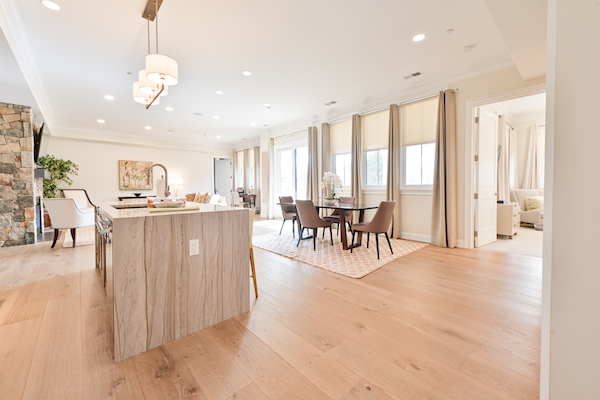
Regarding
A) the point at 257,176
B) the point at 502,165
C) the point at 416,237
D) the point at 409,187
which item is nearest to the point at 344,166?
the point at 409,187

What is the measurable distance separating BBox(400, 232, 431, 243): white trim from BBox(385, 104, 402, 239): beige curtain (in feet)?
0.36

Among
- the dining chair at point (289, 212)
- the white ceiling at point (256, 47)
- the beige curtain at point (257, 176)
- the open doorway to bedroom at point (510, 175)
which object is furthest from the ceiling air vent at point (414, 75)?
the beige curtain at point (257, 176)

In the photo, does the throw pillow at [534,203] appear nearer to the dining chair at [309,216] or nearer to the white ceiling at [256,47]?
the white ceiling at [256,47]

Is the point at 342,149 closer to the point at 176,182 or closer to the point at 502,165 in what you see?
the point at 502,165

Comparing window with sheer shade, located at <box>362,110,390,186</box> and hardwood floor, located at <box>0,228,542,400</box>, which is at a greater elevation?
window with sheer shade, located at <box>362,110,390,186</box>

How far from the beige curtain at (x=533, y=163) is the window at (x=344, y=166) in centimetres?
504

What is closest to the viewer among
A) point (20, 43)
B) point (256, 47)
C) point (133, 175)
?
point (20, 43)

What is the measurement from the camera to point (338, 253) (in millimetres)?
3768

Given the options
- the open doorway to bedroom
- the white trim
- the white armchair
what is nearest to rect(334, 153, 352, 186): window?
the white trim

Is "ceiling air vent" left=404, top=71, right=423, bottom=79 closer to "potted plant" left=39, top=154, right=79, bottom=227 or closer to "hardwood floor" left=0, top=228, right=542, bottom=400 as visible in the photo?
"hardwood floor" left=0, top=228, right=542, bottom=400

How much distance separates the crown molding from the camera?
7.75 feet

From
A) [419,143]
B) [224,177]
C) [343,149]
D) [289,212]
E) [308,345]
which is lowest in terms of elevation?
[308,345]

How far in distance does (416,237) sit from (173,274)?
14.0 ft

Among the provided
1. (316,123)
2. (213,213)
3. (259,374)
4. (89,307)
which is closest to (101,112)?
(316,123)
